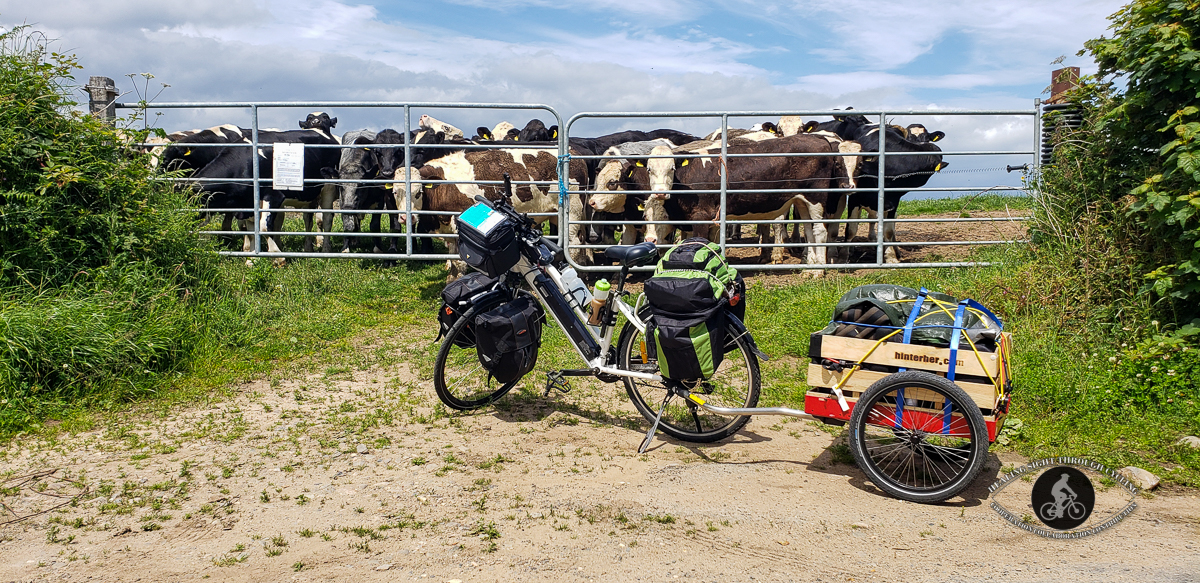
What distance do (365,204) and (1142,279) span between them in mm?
10527

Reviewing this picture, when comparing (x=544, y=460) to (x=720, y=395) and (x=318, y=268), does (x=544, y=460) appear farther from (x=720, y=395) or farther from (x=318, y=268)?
(x=318, y=268)

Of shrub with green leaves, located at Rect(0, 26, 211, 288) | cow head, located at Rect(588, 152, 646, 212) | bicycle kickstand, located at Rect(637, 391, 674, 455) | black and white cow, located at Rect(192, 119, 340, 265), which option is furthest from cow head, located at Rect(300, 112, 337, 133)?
bicycle kickstand, located at Rect(637, 391, 674, 455)

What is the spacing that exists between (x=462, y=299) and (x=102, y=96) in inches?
274

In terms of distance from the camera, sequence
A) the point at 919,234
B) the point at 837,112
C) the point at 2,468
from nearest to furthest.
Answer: the point at 2,468 → the point at 837,112 → the point at 919,234

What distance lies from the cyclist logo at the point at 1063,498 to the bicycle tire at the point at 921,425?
0.29 metres

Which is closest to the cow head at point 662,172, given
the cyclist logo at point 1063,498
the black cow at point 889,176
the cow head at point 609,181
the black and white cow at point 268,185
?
the cow head at point 609,181

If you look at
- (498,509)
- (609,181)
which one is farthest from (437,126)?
(498,509)

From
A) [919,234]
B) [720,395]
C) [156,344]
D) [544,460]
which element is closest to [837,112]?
[919,234]

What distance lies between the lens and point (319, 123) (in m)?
15.2

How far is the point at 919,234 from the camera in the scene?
1168cm

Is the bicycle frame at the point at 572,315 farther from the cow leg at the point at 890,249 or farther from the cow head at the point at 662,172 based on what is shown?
the cow leg at the point at 890,249

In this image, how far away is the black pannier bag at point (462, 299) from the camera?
16.3 ft

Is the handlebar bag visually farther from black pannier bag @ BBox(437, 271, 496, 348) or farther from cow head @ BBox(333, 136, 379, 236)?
cow head @ BBox(333, 136, 379, 236)

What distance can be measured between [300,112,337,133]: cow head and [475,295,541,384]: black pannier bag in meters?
11.1
